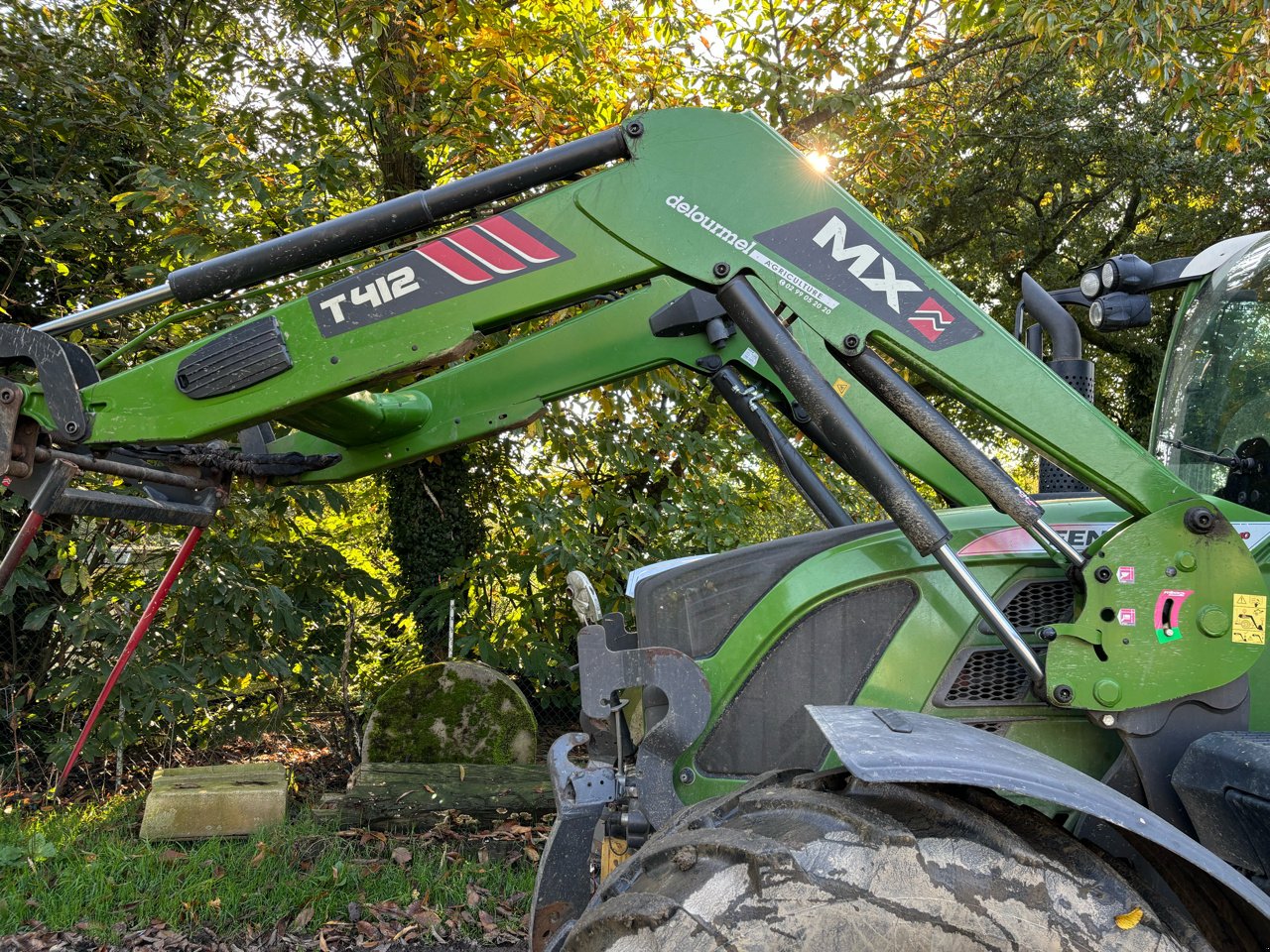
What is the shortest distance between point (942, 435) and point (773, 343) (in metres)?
0.45

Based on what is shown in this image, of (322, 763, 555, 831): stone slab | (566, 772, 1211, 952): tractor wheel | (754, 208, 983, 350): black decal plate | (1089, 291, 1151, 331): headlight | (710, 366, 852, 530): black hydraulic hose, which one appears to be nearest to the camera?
(566, 772, 1211, 952): tractor wheel

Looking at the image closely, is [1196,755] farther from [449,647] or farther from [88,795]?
[88,795]

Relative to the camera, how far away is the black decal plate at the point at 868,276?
2414 millimetres

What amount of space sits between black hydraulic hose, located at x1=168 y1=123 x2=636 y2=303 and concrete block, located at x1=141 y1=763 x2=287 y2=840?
10.8 ft

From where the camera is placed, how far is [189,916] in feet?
13.8

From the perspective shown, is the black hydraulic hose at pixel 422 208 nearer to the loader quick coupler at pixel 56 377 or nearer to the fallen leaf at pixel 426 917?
the loader quick coupler at pixel 56 377

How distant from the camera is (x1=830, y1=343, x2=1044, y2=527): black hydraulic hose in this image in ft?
7.59

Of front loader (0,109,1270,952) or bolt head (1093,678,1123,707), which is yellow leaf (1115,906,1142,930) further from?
bolt head (1093,678,1123,707)

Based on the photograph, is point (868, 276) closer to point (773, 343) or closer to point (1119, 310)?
point (773, 343)

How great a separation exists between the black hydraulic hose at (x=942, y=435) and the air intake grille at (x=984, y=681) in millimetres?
348

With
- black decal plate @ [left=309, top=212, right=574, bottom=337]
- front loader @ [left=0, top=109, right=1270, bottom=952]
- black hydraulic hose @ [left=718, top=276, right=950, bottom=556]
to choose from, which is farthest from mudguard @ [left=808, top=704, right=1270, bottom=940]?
black decal plate @ [left=309, top=212, right=574, bottom=337]

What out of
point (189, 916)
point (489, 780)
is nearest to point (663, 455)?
point (489, 780)

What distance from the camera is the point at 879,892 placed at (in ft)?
5.65

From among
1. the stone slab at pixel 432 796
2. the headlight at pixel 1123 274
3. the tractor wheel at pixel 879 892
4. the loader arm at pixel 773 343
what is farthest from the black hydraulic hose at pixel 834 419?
the stone slab at pixel 432 796
